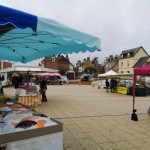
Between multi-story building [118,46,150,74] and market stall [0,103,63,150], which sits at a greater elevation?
multi-story building [118,46,150,74]

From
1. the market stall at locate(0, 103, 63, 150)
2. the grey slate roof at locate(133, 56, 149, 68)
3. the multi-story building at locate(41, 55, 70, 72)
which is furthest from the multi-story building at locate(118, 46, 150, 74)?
the market stall at locate(0, 103, 63, 150)

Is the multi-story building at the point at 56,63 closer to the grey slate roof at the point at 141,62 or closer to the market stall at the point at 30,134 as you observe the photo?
the grey slate roof at the point at 141,62

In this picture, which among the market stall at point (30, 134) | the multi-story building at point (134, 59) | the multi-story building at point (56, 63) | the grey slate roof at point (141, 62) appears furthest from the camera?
the multi-story building at point (56, 63)

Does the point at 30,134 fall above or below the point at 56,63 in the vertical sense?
below

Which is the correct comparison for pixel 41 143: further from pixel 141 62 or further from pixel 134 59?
pixel 134 59

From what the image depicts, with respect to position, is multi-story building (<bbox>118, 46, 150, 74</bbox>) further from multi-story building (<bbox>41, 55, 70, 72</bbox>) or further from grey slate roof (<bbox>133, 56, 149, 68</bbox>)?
multi-story building (<bbox>41, 55, 70, 72</bbox>)

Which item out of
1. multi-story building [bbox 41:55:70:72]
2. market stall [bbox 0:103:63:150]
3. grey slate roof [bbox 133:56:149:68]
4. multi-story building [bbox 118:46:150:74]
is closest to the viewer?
market stall [bbox 0:103:63:150]

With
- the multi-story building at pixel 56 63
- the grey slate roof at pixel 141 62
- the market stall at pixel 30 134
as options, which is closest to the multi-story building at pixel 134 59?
the grey slate roof at pixel 141 62

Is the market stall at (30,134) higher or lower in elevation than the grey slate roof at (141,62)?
lower

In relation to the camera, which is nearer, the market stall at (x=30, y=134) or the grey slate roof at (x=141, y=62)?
the market stall at (x=30, y=134)

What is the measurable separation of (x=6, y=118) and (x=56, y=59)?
74.8 meters

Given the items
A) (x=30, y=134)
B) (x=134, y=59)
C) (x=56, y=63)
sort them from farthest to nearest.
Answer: (x=56, y=63) → (x=134, y=59) → (x=30, y=134)

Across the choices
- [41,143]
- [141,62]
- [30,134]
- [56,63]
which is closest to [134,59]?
[141,62]

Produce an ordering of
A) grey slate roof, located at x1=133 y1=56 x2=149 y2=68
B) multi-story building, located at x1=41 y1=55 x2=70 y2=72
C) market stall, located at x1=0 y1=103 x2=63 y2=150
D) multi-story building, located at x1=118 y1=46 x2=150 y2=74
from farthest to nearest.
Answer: multi-story building, located at x1=41 y1=55 x2=70 y2=72
multi-story building, located at x1=118 y1=46 x2=150 y2=74
grey slate roof, located at x1=133 y1=56 x2=149 y2=68
market stall, located at x1=0 y1=103 x2=63 y2=150
